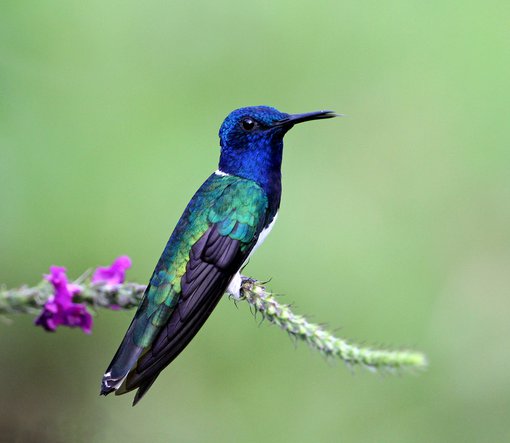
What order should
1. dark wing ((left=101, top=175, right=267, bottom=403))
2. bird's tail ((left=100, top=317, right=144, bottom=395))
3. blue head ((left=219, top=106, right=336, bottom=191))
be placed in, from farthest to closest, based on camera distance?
blue head ((left=219, top=106, right=336, bottom=191)) < dark wing ((left=101, top=175, right=267, bottom=403)) < bird's tail ((left=100, top=317, right=144, bottom=395))

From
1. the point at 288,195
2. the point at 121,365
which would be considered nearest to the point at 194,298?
the point at 121,365

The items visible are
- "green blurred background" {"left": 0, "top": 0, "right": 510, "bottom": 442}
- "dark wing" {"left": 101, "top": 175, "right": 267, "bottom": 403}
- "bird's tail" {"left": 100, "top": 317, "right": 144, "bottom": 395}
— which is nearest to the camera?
"bird's tail" {"left": 100, "top": 317, "right": 144, "bottom": 395}

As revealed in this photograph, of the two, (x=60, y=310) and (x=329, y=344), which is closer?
(x=329, y=344)

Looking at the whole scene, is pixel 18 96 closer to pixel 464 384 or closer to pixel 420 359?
pixel 464 384

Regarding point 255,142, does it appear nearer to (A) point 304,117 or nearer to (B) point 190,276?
(A) point 304,117

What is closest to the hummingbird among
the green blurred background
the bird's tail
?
the bird's tail

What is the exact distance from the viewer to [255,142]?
12.2ft

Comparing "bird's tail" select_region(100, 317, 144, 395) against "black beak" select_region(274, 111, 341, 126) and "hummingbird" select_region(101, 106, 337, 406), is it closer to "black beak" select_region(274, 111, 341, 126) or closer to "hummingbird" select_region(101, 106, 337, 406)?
"hummingbird" select_region(101, 106, 337, 406)

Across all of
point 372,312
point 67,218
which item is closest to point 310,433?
point 372,312

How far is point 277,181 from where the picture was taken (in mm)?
3789

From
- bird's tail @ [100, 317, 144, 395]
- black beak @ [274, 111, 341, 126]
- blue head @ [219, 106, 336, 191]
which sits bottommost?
bird's tail @ [100, 317, 144, 395]

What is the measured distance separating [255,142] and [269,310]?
3.14 ft

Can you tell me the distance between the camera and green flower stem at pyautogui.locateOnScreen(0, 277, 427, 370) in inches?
104

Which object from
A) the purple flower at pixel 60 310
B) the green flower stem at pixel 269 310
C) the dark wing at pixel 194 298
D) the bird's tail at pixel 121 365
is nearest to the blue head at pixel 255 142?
the dark wing at pixel 194 298
